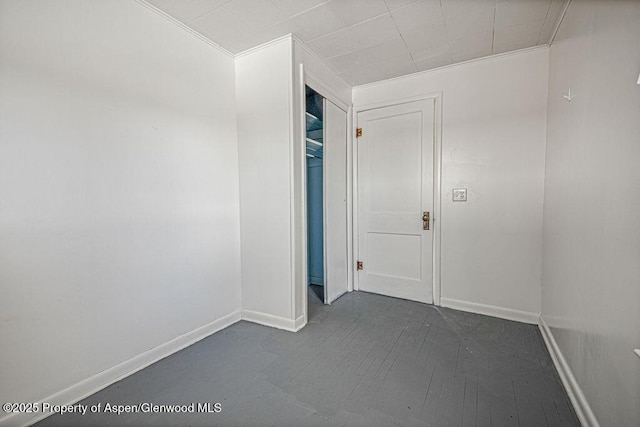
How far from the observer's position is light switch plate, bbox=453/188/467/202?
2705 mm

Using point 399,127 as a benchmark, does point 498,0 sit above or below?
above

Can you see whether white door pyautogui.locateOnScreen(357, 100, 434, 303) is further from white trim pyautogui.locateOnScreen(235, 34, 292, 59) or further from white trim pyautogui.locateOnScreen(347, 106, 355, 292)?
white trim pyautogui.locateOnScreen(235, 34, 292, 59)

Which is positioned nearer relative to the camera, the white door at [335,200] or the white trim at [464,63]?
the white trim at [464,63]

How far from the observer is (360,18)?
6.64 ft

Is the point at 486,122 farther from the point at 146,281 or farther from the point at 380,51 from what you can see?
the point at 146,281

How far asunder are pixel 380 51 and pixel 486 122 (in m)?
1.20

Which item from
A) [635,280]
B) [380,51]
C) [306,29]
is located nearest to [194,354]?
[635,280]

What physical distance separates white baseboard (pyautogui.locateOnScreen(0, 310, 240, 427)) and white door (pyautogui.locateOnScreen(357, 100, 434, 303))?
6.09ft

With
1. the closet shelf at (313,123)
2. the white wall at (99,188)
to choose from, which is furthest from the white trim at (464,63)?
the white wall at (99,188)

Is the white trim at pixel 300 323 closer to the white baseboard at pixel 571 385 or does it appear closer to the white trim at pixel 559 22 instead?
the white baseboard at pixel 571 385

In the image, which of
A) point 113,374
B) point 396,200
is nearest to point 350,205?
point 396,200

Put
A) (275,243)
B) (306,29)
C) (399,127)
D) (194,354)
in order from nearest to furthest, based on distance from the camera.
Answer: (194,354) → (306,29) → (275,243) → (399,127)

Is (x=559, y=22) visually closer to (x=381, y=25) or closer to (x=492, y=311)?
(x=381, y=25)

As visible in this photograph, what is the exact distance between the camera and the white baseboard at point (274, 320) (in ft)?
7.70
